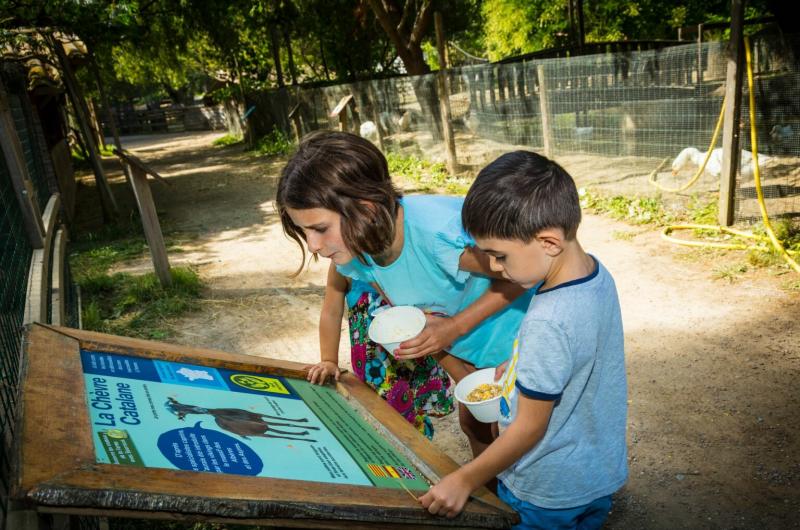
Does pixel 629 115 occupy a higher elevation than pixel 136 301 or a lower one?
higher

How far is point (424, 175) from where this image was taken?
10.6 meters

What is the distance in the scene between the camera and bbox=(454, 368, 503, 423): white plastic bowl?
72.4 inches

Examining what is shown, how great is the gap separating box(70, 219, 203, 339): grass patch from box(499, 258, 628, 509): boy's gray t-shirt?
3973 millimetres

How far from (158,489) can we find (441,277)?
1.11 metres

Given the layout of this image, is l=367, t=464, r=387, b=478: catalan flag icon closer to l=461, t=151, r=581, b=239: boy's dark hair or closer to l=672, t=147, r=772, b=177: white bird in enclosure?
l=461, t=151, r=581, b=239: boy's dark hair

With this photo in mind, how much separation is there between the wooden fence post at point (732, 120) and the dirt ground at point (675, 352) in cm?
70

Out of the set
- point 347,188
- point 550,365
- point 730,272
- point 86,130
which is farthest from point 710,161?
point 86,130

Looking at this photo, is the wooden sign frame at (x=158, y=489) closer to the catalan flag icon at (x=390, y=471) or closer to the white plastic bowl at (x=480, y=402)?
the catalan flag icon at (x=390, y=471)

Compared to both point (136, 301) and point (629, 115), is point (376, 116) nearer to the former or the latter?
point (629, 115)

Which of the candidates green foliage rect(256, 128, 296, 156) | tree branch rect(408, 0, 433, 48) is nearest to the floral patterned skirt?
tree branch rect(408, 0, 433, 48)

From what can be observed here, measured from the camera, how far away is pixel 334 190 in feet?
5.85

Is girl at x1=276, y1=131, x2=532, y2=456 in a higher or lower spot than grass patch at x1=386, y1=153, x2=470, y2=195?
higher

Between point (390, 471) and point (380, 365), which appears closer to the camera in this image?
point (390, 471)

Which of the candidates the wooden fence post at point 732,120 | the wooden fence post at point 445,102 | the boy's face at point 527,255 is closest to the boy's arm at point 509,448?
the boy's face at point 527,255
